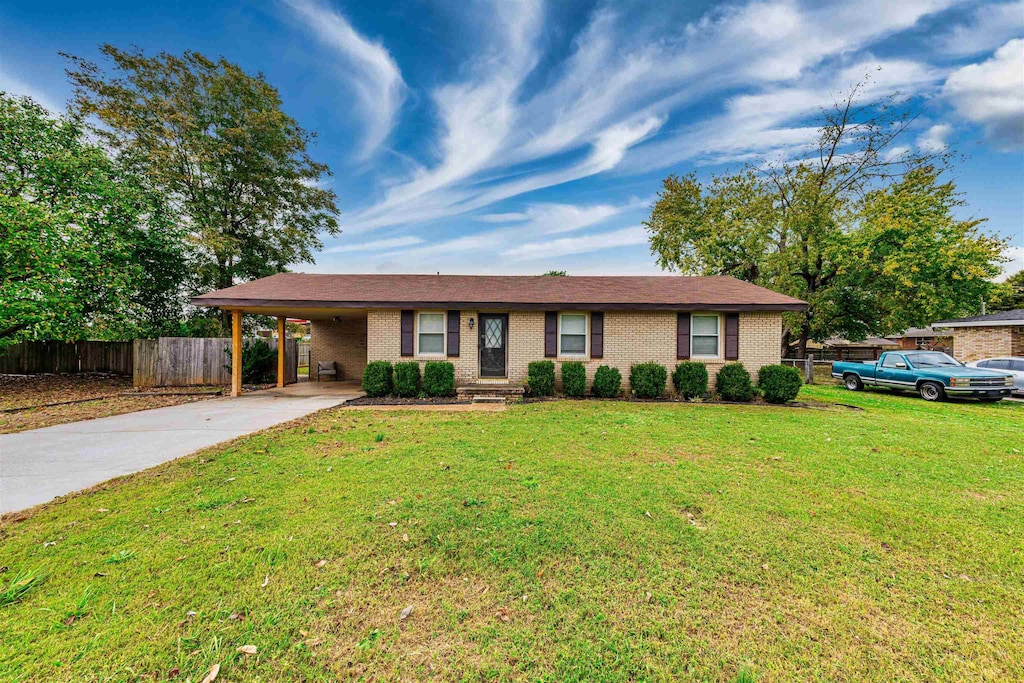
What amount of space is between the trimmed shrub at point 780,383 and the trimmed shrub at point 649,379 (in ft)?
8.84

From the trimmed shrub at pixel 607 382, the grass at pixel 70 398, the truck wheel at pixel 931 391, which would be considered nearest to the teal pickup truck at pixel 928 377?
the truck wheel at pixel 931 391

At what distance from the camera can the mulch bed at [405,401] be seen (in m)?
9.69

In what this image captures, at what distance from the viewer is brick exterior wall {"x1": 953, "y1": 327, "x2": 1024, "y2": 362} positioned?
14359 mm

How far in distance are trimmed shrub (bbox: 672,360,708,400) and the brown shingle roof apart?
5.63 ft

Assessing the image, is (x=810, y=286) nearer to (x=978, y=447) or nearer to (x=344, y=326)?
(x=978, y=447)

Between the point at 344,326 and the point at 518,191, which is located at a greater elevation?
the point at 518,191

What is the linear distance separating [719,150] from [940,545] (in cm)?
1848

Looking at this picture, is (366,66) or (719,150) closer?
(366,66)

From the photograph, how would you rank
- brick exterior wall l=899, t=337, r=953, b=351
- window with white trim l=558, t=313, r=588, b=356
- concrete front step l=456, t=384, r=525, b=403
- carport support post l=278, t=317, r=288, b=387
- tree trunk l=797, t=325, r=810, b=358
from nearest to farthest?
concrete front step l=456, t=384, r=525, b=403, window with white trim l=558, t=313, r=588, b=356, carport support post l=278, t=317, r=288, b=387, tree trunk l=797, t=325, r=810, b=358, brick exterior wall l=899, t=337, r=953, b=351

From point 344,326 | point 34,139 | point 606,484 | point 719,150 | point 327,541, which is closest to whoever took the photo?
point 327,541

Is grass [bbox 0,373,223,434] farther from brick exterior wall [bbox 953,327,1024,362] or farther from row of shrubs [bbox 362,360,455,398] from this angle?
brick exterior wall [bbox 953,327,1024,362]

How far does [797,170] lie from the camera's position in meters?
19.7

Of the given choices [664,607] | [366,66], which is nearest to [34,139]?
[366,66]

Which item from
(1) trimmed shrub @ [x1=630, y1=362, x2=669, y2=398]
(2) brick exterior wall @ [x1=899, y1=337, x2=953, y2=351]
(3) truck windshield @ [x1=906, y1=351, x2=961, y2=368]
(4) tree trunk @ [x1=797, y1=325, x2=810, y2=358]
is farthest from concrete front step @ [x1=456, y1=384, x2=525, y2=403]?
(2) brick exterior wall @ [x1=899, y1=337, x2=953, y2=351]
